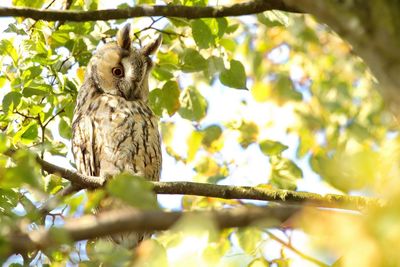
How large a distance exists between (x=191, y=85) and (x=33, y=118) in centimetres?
87

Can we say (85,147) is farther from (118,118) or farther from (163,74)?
(163,74)

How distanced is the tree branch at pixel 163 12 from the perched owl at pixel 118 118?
1.21 m

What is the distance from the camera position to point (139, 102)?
12.3 ft

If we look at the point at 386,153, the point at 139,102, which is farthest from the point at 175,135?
the point at 386,153

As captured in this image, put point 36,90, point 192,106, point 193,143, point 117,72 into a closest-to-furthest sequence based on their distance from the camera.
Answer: point 36,90, point 192,106, point 193,143, point 117,72

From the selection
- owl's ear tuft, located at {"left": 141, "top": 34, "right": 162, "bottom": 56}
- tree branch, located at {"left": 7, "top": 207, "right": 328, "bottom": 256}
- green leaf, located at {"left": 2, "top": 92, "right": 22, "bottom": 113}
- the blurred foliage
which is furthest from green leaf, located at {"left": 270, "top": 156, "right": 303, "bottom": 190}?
tree branch, located at {"left": 7, "top": 207, "right": 328, "bottom": 256}

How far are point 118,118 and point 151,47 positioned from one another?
451 millimetres

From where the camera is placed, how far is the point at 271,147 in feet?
9.66

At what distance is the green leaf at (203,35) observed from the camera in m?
2.67

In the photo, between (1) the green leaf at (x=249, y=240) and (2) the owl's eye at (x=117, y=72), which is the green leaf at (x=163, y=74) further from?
(1) the green leaf at (x=249, y=240)

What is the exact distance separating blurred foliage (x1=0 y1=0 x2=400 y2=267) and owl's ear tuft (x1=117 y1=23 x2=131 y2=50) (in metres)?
0.17

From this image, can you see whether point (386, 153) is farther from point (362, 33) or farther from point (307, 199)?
point (307, 199)

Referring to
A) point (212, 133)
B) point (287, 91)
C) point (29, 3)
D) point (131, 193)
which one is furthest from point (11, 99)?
point (287, 91)

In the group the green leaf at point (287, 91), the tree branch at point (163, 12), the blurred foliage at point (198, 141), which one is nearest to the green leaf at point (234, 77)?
the blurred foliage at point (198, 141)
